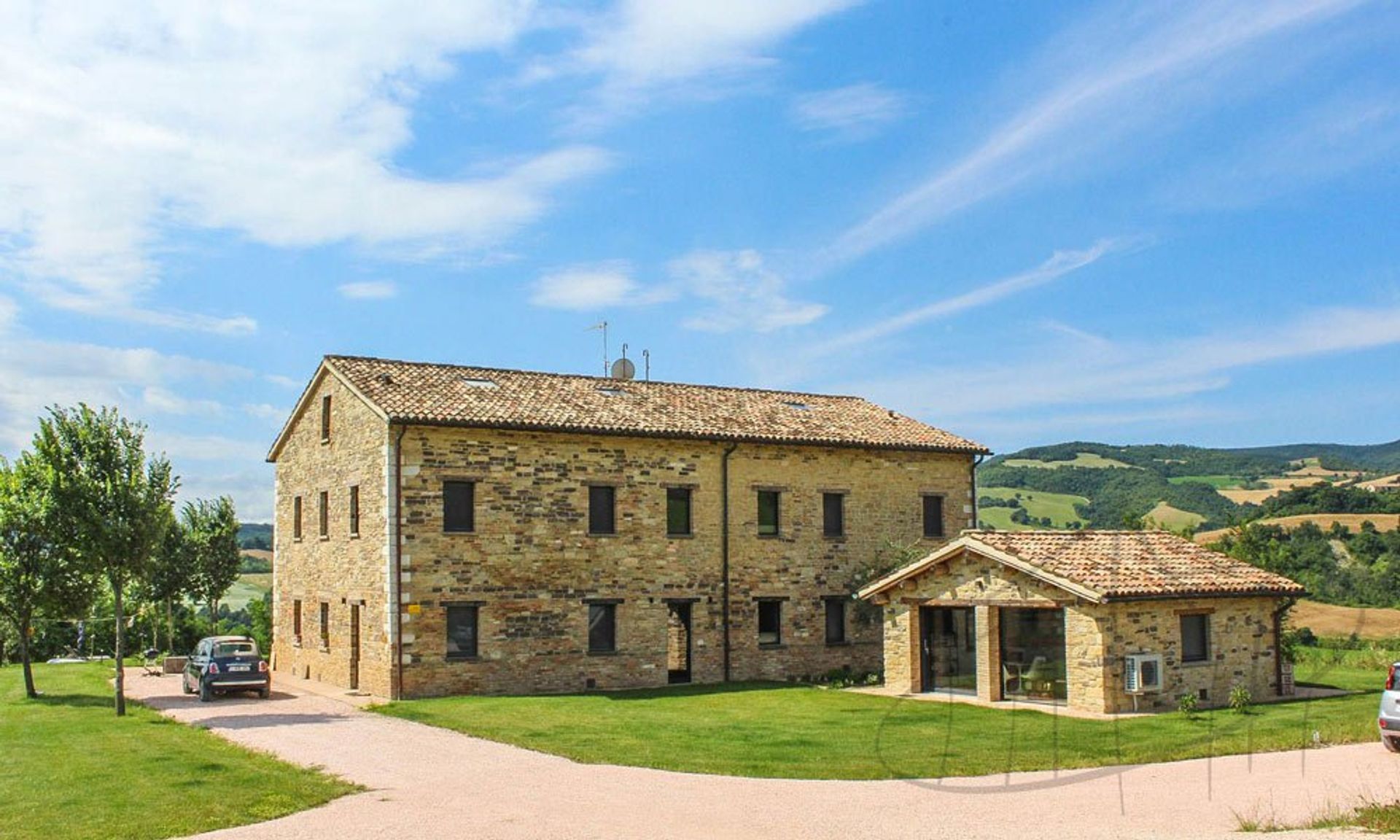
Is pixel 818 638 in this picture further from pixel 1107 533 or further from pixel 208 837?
pixel 208 837

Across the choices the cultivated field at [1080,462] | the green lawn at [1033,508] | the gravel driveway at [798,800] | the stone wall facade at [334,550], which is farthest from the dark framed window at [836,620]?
the cultivated field at [1080,462]

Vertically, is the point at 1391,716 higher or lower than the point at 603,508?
lower

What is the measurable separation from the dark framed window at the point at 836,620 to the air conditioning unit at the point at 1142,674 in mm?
10531

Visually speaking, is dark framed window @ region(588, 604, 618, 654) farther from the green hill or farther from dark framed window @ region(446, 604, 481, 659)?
the green hill

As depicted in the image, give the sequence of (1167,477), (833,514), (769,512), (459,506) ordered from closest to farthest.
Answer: (459,506) < (769,512) < (833,514) < (1167,477)

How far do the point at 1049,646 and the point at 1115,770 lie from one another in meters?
9.04

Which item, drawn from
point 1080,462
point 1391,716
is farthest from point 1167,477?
point 1391,716

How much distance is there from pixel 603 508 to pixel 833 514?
6798 mm

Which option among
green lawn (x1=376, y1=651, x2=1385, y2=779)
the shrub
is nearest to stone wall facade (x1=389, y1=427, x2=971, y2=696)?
green lawn (x1=376, y1=651, x2=1385, y2=779)

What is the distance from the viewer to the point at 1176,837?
1130 centimetres

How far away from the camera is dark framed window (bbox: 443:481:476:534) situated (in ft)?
90.1

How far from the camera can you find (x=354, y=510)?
29547 mm

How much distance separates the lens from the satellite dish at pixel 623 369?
36562 millimetres

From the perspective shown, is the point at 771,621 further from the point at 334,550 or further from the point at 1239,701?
the point at 1239,701
